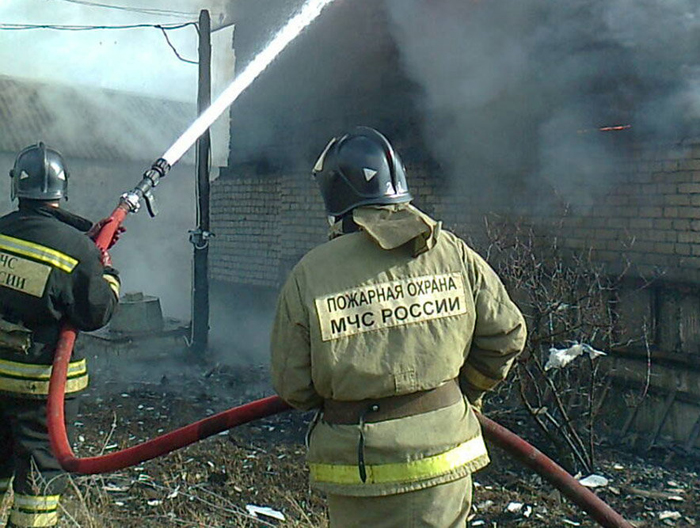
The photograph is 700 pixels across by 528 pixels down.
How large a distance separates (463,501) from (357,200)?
109 centimetres

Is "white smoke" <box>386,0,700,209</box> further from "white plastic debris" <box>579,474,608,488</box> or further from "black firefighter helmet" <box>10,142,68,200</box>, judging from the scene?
"black firefighter helmet" <box>10,142,68,200</box>

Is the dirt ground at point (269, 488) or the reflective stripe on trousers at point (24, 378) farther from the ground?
the reflective stripe on trousers at point (24, 378)

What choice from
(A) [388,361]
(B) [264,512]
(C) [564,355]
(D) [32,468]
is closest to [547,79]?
(C) [564,355]

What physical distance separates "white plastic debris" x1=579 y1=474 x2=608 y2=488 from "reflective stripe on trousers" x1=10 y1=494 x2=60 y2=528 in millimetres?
3013

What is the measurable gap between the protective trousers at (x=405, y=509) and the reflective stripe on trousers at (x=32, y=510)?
1819 millimetres

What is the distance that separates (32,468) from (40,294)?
0.86 metres

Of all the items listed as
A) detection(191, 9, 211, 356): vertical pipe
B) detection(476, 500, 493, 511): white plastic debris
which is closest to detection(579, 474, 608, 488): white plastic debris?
detection(476, 500, 493, 511): white plastic debris

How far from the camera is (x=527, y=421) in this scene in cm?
548

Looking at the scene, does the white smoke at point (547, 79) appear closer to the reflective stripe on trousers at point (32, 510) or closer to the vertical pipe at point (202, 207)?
the vertical pipe at point (202, 207)

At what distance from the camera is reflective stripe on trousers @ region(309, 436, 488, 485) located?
Result: 84.7 inches

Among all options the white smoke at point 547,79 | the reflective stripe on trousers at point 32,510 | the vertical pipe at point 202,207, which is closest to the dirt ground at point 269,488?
the reflective stripe on trousers at point 32,510

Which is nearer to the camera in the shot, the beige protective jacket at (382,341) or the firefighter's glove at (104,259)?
the beige protective jacket at (382,341)

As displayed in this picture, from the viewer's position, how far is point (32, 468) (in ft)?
11.1

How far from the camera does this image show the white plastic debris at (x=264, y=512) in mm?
4068
